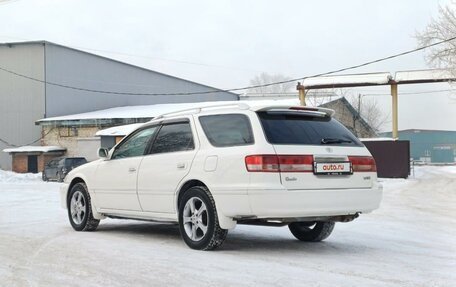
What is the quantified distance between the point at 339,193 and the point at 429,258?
4.02ft

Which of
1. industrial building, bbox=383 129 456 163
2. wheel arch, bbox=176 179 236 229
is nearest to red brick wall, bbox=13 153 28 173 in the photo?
wheel arch, bbox=176 179 236 229

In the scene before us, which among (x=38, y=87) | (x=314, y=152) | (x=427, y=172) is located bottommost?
(x=427, y=172)

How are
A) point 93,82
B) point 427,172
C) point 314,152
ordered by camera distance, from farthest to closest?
point 93,82 → point 427,172 → point 314,152

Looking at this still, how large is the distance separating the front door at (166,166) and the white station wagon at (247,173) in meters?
0.01

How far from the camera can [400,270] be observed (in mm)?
5422

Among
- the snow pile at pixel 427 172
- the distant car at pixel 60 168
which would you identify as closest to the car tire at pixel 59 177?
the distant car at pixel 60 168

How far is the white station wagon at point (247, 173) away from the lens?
5938 mm

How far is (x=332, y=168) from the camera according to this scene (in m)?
6.20

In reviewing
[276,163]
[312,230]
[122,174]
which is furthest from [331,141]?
[122,174]

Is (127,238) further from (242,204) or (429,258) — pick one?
(429,258)

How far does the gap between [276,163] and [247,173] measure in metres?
0.32

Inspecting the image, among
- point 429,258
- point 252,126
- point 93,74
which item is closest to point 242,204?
point 252,126

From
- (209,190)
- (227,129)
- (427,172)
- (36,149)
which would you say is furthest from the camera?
(36,149)

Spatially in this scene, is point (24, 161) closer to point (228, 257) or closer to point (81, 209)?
point (81, 209)
